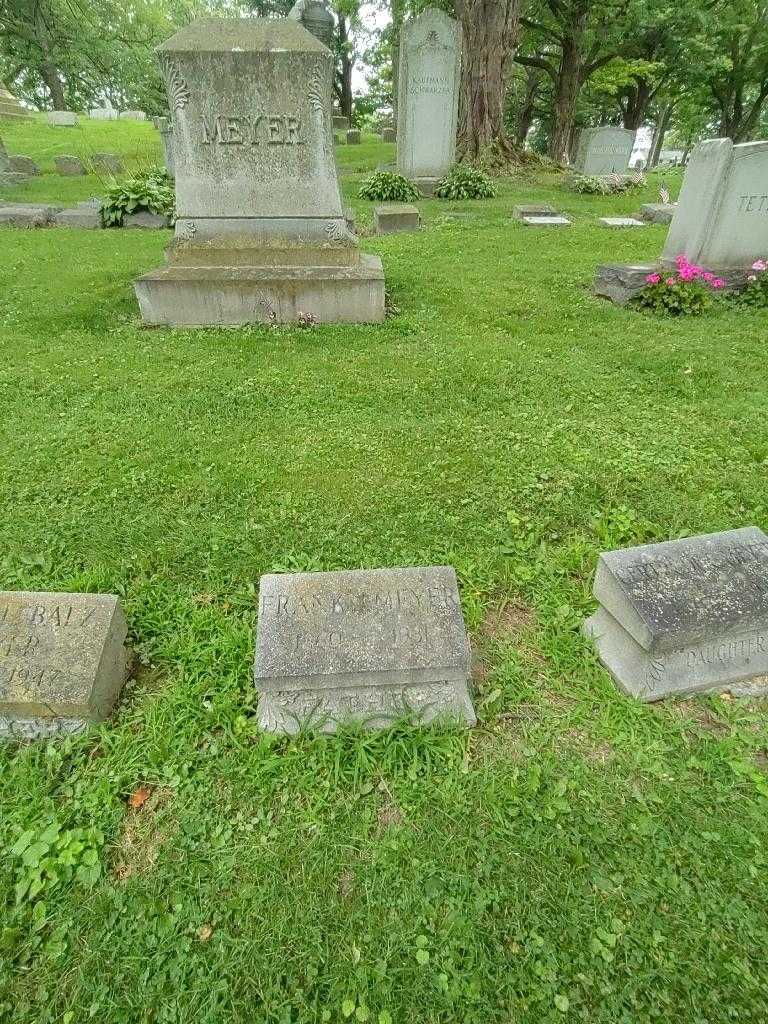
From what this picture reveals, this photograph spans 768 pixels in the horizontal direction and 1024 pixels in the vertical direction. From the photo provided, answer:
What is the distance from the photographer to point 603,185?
13.7 meters

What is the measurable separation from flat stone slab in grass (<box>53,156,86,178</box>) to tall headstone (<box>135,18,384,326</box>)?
14.5 metres

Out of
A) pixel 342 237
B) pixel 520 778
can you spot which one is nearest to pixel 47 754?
pixel 520 778

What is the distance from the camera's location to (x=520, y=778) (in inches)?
80.7

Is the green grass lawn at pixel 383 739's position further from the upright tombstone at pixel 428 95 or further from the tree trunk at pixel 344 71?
the tree trunk at pixel 344 71

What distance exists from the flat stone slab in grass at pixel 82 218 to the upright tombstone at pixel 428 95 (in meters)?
7.23

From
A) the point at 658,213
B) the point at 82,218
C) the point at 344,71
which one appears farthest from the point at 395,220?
the point at 344,71

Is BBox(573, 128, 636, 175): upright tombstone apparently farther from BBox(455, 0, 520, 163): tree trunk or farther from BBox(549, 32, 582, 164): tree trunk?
BBox(455, 0, 520, 163): tree trunk

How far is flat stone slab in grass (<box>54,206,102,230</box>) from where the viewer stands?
1056 cm

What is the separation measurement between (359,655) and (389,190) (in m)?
12.8

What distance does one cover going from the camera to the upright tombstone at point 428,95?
12.4m

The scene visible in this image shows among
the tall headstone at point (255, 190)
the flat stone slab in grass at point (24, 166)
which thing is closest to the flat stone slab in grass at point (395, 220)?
the tall headstone at point (255, 190)

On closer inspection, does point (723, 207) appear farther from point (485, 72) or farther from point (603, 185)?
point (485, 72)

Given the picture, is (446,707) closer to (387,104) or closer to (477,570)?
(477,570)

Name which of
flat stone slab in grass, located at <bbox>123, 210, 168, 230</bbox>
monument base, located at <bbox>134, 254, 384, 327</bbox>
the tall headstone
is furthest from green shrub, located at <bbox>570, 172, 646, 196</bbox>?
monument base, located at <bbox>134, 254, 384, 327</bbox>
